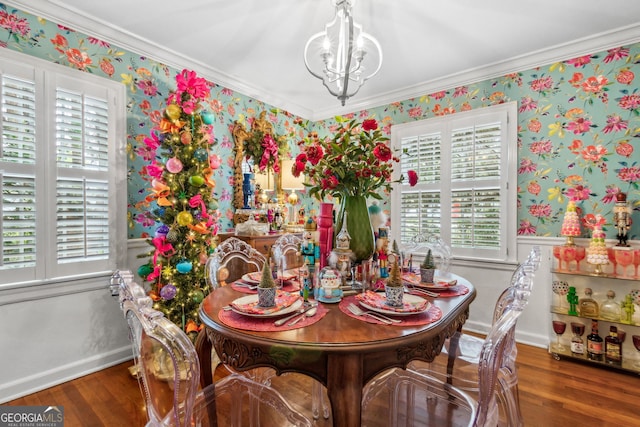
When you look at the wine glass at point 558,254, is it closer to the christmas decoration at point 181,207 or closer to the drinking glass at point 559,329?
the drinking glass at point 559,329

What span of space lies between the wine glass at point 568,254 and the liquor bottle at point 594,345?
0.49 meters

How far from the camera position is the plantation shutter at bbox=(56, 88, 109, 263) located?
2.29m

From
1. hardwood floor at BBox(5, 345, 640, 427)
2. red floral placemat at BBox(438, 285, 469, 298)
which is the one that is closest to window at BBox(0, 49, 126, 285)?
hardwood floor at BBox(5, 345, 640, 427)

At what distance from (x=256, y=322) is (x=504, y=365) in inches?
43.2

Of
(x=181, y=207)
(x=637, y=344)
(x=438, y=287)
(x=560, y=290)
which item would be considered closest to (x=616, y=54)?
(x=560, y=290)

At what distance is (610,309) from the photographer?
2.55 meters

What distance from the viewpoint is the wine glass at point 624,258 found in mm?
2445

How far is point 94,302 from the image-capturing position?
8.11 ft

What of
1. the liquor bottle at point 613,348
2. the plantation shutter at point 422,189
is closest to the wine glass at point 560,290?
the liquor bottle at point 613,348

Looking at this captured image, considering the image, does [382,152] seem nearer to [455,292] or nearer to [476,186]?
[455,292]

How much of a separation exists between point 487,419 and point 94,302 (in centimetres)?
275

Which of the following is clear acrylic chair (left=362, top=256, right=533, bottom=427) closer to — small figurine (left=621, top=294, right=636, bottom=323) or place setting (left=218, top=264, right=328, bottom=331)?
place setting (left=218, top=264, right=328, bottom=331)

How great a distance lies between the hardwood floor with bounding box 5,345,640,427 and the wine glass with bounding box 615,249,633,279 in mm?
800

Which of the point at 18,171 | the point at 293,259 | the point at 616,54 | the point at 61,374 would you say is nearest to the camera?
the point at 18,171
